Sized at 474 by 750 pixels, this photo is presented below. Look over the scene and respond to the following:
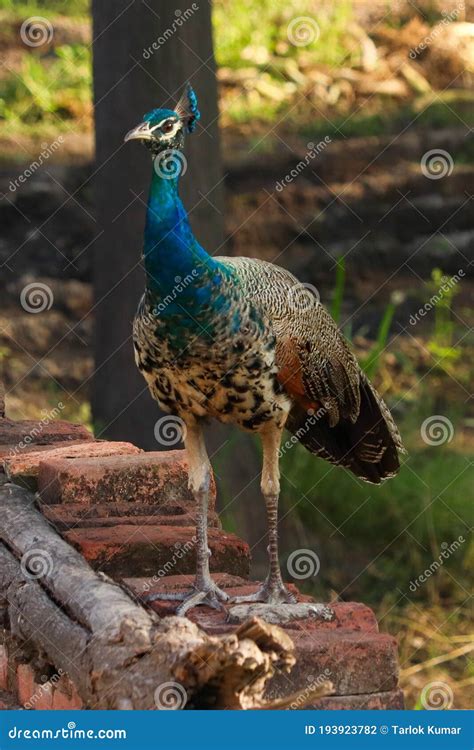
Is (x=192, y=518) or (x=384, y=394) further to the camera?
(x=384, y=394)

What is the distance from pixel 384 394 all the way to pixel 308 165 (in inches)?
66.1

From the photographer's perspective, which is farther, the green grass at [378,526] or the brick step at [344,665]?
the green grass at [378,526]

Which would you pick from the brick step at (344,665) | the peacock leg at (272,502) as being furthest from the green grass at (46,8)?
the brick step at (344,665)

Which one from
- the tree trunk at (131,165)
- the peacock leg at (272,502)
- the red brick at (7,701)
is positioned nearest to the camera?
the red brick at (7,701)

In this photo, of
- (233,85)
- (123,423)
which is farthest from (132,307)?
(233,85)

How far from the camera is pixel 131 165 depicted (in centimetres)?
641

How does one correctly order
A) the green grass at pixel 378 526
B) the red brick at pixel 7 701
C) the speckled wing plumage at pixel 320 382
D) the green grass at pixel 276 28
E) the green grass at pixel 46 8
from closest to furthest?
the red brick at pixel 7 701 < the speckled wing plumage at pixel 320 382 < the green grass at pixel 378 526 < the green grass at pixel 276 28 < the green grass at pixel 46 8

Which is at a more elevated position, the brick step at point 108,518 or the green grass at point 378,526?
the green grass at point 378,526

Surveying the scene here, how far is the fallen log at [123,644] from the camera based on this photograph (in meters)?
2.63

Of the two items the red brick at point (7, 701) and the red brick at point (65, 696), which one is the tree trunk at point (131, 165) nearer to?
the red brick at point (7, 701)

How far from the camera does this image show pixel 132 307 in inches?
260

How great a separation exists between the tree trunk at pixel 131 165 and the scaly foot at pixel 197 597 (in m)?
2.92

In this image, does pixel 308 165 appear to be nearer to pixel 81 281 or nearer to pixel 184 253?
pixel 81 281

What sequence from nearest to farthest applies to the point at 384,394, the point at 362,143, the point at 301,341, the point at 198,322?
the point at 198,322, the point at 301,341, the point at 384,394, the point at 362,143
